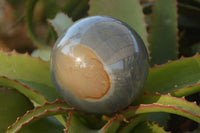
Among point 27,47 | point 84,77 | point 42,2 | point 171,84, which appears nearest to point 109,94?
point 84,77

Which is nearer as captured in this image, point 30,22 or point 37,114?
point 37,114

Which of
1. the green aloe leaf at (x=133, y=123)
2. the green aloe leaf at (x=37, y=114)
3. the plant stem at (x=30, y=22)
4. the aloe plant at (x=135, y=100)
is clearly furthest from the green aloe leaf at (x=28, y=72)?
the plant stem at (x=30, y=22)

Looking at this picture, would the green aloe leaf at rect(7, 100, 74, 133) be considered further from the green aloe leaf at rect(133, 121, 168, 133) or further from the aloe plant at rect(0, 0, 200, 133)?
the green aloe leaf at rect(133, 121, 168, 133)

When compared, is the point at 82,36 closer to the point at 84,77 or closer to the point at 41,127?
the point at 84,77

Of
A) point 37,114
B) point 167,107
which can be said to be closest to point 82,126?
point 37,114

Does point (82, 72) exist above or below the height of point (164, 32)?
above

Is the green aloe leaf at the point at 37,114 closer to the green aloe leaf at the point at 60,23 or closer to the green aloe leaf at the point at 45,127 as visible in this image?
the green aloe leaf at the point at 45,127

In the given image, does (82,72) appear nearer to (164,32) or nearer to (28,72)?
(28,72)
